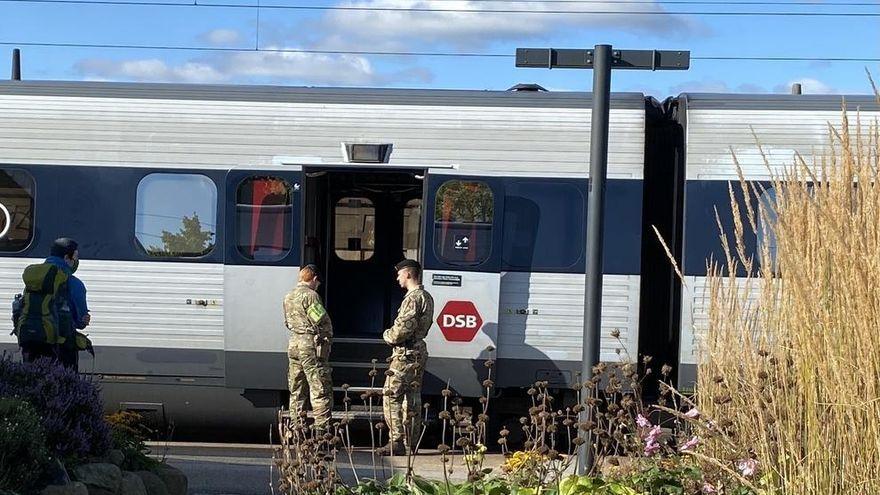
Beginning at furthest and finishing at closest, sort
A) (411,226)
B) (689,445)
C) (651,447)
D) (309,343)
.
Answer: (411,226), (309,343), (651,447), (689,445)

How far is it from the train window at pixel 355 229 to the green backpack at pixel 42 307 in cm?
342

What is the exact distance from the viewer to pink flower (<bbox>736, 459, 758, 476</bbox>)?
177 inches

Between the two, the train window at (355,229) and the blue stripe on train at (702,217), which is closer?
the blue stripe on train at (702,217)

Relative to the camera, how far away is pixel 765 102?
33.6 feet

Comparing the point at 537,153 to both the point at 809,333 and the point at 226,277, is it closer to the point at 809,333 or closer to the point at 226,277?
the point at 226,277

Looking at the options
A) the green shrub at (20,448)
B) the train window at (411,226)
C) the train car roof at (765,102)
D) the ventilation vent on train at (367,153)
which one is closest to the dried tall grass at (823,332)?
the green shrub at (20,448)

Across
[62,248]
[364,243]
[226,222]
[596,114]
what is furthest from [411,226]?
[596,114]

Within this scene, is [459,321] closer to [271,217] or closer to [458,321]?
[458,321]

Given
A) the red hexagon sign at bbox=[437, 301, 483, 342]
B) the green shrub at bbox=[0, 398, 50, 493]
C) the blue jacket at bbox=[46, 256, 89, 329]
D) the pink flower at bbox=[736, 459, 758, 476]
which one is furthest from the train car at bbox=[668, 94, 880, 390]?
the green shrub at bbox=[0, 398, 50, 493]

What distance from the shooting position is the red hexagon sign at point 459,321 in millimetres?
10188

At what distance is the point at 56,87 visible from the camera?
10.7 m

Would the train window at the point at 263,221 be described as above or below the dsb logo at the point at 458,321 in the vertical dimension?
above

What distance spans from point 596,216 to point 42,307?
4.67m

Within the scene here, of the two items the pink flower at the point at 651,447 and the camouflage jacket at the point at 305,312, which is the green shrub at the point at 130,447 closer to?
the camouflage jacket at the point at 305,312
